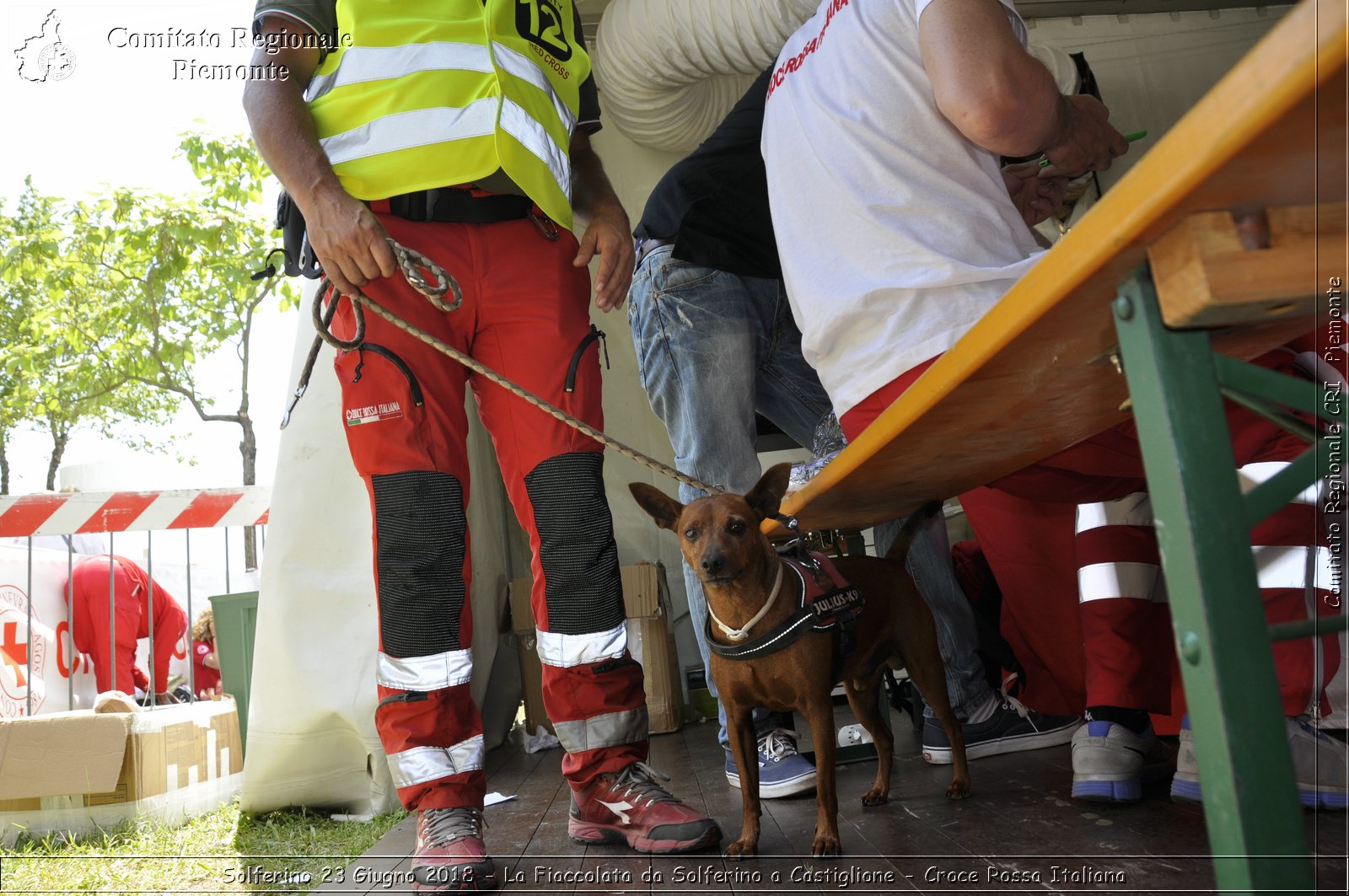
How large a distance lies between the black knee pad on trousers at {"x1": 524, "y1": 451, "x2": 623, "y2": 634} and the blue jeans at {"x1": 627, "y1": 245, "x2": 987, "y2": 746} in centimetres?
54

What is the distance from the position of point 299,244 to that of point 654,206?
97 cm

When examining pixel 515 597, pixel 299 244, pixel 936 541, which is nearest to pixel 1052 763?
pixel 936 541

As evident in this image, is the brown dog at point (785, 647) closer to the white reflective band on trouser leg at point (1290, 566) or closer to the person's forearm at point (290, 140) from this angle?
the white reflective band on trouser leg at point (1290, 566)

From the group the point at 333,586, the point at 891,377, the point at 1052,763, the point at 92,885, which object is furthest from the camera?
the point at 333,586

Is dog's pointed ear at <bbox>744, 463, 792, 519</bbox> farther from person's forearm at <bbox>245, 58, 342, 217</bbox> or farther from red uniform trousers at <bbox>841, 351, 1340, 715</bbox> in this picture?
person's forearm at <bbox>245, 58, 342, 217</bbox>

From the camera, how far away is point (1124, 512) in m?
1.75

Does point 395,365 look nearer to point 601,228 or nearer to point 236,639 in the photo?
point 601,228

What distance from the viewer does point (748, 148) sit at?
241 cm

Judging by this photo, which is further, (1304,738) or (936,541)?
(936,541)

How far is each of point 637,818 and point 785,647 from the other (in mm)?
415

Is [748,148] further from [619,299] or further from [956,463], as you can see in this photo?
[956,463]

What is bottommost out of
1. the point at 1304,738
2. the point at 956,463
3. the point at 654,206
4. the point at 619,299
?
the point at 1304,738

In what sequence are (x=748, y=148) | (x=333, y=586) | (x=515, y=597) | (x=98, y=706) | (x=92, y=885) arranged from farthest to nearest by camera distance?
(x=515, y=597) < (x=98, y=706) < (x=333, y=586) < (x=748, y=148) < (x=92, y=885)

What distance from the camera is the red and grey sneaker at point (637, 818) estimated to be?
5.48 ft
